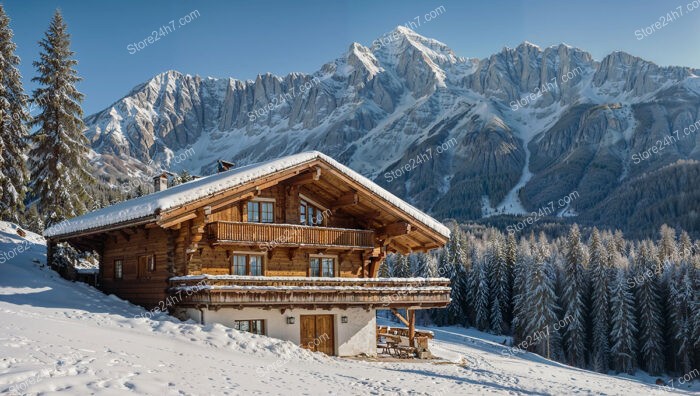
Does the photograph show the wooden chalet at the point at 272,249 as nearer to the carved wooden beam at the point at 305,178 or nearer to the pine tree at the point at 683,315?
the carved wooden beam at the point at 305,178

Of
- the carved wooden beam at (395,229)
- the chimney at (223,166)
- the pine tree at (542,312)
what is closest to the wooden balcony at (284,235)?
the carved wooden beam at (395,229)

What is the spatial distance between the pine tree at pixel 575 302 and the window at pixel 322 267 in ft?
157

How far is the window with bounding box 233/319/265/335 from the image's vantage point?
21375mm

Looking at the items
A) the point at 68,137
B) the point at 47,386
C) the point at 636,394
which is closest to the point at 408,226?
the point at 636,394

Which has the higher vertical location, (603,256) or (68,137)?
(68,137)

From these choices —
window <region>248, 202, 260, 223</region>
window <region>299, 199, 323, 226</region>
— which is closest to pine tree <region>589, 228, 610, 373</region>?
window <region>299, 199, 323, 226</region>

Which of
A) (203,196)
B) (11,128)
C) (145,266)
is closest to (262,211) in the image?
(203,196)

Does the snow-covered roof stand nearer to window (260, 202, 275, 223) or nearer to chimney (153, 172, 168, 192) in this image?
window (260, 202, 275, 223)

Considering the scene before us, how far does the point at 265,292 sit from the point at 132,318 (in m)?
4.39

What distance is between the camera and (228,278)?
65.9ft

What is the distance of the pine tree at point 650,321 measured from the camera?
63.8m

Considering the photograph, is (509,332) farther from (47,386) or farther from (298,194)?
(47,386)

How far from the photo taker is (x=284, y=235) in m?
23.2

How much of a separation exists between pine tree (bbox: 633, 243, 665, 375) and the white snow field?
1958 inches
